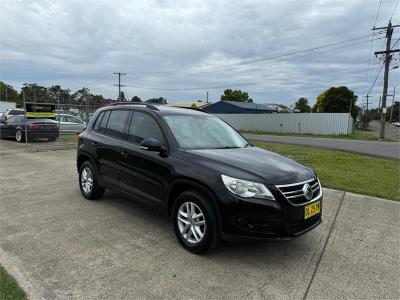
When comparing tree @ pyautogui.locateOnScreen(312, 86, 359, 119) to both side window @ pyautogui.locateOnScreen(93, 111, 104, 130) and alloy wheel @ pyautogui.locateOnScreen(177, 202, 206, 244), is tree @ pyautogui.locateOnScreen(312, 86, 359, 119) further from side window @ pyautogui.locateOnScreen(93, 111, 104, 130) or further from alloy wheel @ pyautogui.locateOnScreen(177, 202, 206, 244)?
alloy wheel @ pyautogui.locateOnScreen(177, 202, 206, 244)

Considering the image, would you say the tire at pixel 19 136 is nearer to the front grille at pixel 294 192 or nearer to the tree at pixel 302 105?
the front grille at pixel 294 192

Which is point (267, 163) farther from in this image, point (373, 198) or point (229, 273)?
point (373, 198)

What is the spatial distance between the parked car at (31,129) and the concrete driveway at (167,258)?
37.0 feet

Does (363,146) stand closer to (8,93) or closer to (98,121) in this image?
(98,121)

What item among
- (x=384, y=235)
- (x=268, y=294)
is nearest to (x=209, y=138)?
(x=268, y=294)

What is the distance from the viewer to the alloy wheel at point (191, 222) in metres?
4.13

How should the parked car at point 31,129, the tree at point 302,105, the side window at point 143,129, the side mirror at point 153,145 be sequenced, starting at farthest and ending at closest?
the tree at point 302,105
the parked car at point 31,129
the side window at point 143,129
the side mirror at point 153,145

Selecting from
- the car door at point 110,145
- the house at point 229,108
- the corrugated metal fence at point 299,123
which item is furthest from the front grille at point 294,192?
the house at point 229,108

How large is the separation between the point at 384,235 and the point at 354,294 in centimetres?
197

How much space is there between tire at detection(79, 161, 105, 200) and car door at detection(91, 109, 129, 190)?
0.94ft

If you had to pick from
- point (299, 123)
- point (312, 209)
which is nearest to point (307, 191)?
point (312, 209)

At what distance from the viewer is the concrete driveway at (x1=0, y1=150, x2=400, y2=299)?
3457mm

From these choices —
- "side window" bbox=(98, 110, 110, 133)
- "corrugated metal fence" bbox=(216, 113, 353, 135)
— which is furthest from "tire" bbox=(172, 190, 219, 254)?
"corrugated metal fence" bbox=(216, 113, 353, 135)

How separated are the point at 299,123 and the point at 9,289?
3660 centimetres
